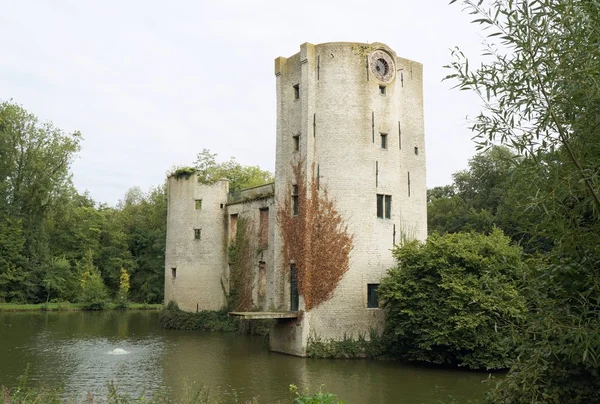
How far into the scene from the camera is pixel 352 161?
21172 mm

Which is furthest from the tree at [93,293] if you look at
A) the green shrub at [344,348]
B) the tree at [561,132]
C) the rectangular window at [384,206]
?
the tree at [561,132]

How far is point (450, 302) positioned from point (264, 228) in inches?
448

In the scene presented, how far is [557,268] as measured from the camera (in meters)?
5.54

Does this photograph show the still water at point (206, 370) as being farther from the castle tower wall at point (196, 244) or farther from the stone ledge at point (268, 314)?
the castle tower wall at point (196, 244)

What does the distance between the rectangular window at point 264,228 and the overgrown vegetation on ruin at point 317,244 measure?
5.04 m

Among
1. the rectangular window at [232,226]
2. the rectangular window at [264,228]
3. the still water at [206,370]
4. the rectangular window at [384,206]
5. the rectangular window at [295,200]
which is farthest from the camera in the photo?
the rectangular window at [232,226]

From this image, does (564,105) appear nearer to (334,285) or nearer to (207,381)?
(207,381)

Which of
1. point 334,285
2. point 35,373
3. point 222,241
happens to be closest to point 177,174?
point 222,241

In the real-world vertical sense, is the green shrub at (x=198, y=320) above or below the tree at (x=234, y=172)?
Result: below

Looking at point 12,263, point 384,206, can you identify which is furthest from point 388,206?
point 12,263

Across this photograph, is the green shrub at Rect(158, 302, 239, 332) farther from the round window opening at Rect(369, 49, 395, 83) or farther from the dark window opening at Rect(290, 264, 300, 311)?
the round window opening at Rect(369, 49, 395, 83)

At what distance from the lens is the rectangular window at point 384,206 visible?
2148cm

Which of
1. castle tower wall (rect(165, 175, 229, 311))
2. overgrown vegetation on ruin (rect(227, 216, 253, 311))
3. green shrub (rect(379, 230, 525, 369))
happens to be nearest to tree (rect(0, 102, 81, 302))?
castle tower wall (rect(165, 175, 229, 311))

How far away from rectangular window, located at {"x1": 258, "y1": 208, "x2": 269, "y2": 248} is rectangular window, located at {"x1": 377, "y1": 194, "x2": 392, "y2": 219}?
676 cm
